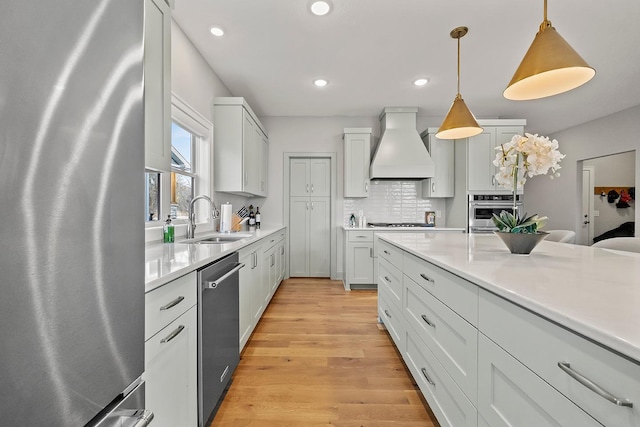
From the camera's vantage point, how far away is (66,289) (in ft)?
1.52

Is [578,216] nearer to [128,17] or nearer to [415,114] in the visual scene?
[415,114]

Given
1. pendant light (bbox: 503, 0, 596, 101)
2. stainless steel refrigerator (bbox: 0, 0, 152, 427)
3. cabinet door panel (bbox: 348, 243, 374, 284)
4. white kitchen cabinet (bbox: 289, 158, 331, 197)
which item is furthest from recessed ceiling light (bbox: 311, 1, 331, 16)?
cabinet door panel (bbox: 348, 243, 374, 284)

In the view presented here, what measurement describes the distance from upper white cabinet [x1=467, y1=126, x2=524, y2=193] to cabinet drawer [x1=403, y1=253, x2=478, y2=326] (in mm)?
3024

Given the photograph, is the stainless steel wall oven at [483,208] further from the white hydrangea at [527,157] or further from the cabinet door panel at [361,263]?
the white hydrangea at [527,157]

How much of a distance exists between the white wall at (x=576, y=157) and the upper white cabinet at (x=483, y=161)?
1.84m

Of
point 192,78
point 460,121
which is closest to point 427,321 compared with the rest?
point 460,121

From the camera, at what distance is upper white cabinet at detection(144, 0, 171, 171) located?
56.5 inches

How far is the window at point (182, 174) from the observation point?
7.17ft

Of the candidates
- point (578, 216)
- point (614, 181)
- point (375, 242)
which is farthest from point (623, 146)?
point (375, 242)

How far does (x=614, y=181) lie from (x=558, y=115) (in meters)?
3.07

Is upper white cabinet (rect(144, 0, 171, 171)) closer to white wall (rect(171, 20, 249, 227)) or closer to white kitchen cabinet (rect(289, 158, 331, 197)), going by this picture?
white wall (rect(171, 20, 249, 227))

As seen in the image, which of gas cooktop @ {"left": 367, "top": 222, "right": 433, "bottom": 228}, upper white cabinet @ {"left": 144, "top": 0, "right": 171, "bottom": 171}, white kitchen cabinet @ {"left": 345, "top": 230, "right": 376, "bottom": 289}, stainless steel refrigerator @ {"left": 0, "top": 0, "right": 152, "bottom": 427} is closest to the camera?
stainless steel refrigerator @ {"left": 0, "top": 0, "right": 152, "bottom": 427}

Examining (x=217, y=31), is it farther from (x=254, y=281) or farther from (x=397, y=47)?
(x=254, y=281)

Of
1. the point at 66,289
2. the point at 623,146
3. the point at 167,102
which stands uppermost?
the point at 623,146
